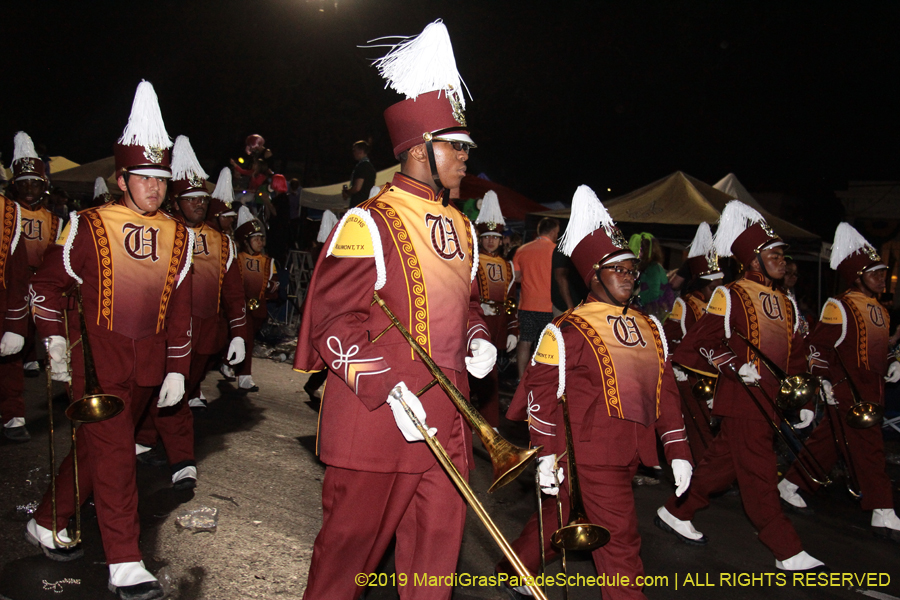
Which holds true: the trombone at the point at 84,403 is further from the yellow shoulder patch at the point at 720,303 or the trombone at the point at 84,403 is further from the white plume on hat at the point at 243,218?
the white plume on hat at the point at 243,218

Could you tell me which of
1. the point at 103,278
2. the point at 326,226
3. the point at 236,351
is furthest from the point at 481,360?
the point at 326,226

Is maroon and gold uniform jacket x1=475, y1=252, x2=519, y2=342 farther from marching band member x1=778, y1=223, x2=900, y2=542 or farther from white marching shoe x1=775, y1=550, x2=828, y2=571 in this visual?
white marching shoe x1=775, y1=550, x2=828, y2=571

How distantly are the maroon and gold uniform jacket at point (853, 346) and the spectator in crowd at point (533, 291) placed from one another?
3232 millimetres

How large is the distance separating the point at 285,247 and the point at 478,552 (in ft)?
37.6

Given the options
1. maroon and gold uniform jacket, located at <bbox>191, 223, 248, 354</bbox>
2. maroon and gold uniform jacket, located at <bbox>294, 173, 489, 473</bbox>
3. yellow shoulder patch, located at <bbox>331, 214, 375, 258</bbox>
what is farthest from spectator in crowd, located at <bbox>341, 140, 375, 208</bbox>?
yellow shoulder patch, located at <bbox>331, 214, 375, 258</bbox>

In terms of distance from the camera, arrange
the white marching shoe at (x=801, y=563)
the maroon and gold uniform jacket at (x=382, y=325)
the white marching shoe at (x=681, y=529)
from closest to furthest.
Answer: the maroon and gold uniform jacket at (x=382, y=325) → the white marching shoe at (x=801, y=563) → the white marching shoe at (x=681, y=529)

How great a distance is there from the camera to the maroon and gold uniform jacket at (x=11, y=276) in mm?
6391

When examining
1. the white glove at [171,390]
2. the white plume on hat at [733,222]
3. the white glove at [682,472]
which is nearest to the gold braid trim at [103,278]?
the white glove at [171,390]

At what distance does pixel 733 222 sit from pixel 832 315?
4.75 ft

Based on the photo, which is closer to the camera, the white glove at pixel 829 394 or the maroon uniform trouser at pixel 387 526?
the maroon uniform trouser at pixel 387 526

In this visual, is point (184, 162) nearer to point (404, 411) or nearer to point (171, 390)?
point (171, 390)

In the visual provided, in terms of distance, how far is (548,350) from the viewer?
3.81 m

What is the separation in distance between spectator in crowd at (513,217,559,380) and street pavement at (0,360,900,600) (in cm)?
257

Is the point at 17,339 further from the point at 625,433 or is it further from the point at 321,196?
the point at 321,196
